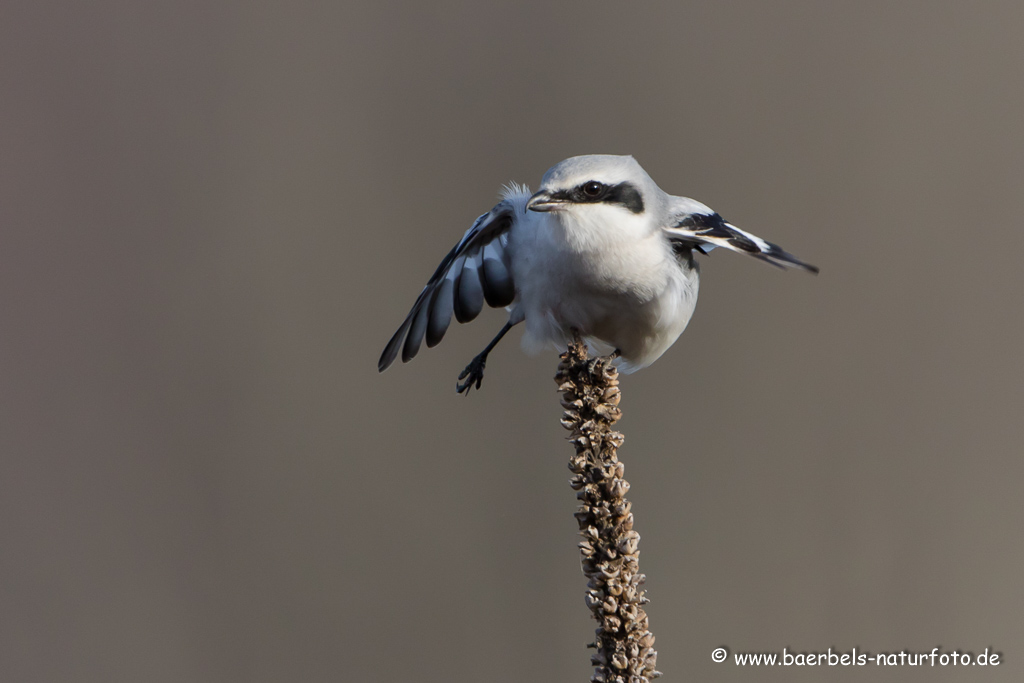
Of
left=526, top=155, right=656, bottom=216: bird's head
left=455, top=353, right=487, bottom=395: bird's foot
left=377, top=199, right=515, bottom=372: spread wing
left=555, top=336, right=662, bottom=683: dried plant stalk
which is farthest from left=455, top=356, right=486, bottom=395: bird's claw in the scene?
left=555, top=336, right=662, bottom=683: dried plant stalk

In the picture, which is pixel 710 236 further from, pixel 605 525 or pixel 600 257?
pixel 605 525

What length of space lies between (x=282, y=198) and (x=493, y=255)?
6.02ft

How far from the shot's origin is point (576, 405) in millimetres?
1570

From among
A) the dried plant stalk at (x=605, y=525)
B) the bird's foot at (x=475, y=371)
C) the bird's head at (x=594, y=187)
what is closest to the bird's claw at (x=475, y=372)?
the bird's foot at (x=475, y=371)

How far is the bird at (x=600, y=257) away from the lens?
210 centimetres

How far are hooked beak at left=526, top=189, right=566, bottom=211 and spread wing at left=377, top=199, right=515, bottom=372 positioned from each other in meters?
0.37

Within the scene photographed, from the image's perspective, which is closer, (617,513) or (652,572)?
(617,513)

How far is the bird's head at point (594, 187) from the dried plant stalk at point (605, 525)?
1.74ft

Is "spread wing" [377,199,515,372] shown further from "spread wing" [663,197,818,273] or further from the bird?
"spread wing" [663,197,818,273]

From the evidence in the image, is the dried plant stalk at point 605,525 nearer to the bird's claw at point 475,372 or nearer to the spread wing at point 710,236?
the spread wing at point 710,236

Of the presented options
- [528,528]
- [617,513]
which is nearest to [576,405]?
[617,513]

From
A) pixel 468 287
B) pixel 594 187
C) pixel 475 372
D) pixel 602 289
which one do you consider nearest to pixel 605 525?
pixel 602 289

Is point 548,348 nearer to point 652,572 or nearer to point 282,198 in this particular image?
point 652,572

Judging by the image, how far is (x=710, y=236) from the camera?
2.09m
